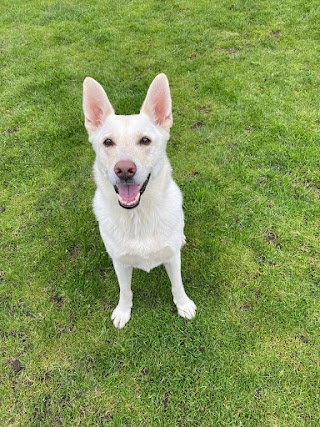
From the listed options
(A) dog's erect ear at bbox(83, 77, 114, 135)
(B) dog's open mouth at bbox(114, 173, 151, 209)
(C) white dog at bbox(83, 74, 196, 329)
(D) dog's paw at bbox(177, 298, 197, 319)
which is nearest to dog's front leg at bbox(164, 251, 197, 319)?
(D) dog's paw at bbox(177, 298, 197, 319)

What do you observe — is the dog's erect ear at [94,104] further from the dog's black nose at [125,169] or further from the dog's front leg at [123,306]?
the dog's front leg at [123,306]

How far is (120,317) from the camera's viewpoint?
3.18m

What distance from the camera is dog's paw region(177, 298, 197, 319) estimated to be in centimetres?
318

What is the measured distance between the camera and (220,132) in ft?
15.9

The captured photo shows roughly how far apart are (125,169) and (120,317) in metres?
1.62

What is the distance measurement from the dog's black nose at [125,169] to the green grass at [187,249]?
1.59m

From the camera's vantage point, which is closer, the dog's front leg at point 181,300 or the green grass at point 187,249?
the green grass at point 187,249

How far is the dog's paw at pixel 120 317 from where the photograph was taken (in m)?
3.17

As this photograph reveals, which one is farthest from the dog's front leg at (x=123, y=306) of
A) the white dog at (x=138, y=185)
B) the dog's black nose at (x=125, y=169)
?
the dog's black nose at (x=125, y=169)

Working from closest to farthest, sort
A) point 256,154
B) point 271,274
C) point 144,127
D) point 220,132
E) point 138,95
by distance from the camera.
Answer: point 144,127 → point 271,274 → point 256,154 → point 220,132 → point 138,95

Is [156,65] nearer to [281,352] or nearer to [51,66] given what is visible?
[51,66]

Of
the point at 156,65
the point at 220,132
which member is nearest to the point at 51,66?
the point at 156,65

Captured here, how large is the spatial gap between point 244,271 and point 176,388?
1.32 meters

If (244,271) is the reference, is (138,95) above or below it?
above
